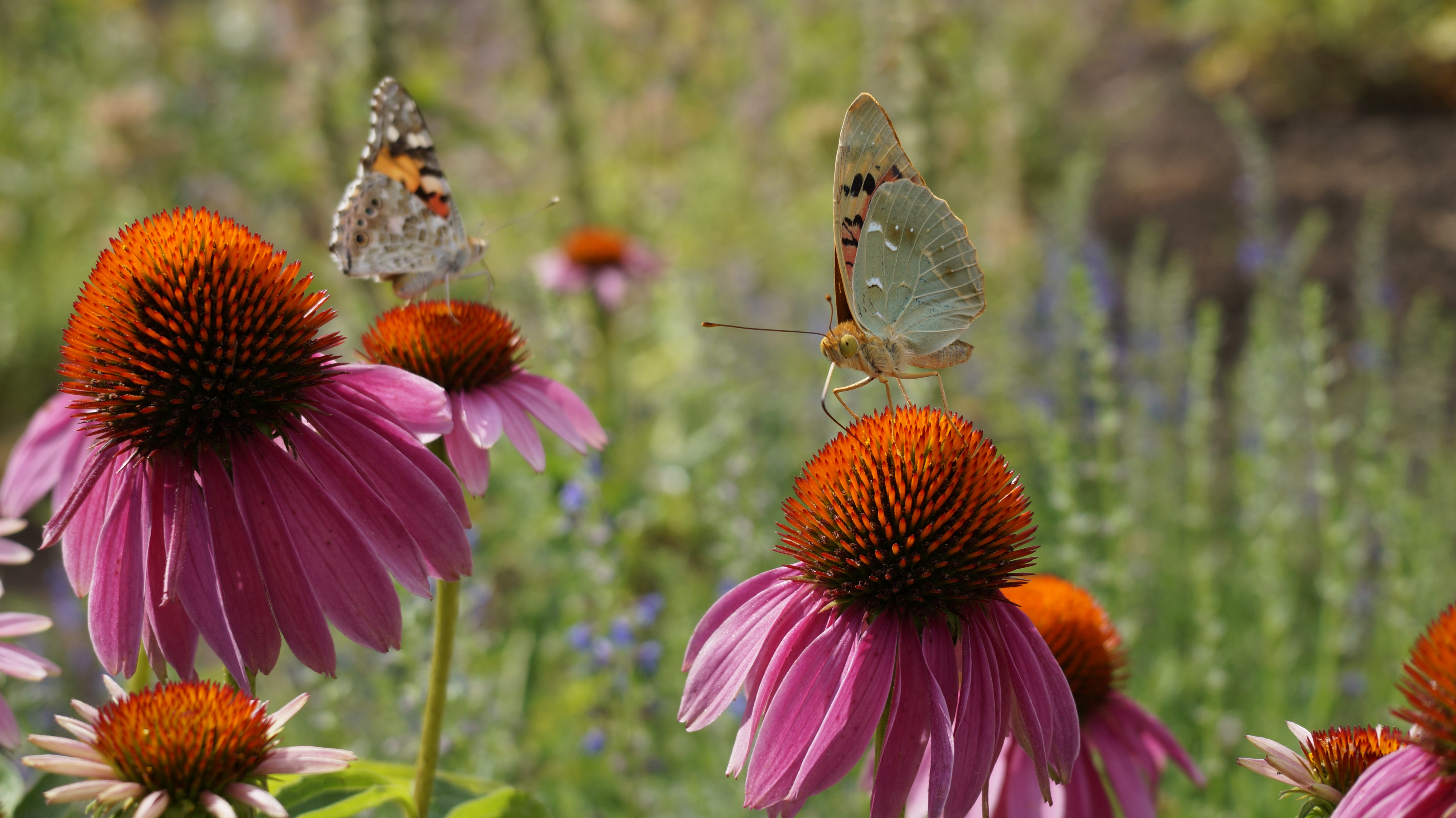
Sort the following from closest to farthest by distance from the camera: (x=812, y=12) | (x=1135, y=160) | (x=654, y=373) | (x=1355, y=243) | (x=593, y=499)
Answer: (x=593, y=499), (x=654, y=373), (x=1355, y=243), (x=812, y=12), (x=1135, y=160)

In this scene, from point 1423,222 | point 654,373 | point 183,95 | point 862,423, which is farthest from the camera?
point 1423,222

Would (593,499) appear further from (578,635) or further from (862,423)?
(862,423)

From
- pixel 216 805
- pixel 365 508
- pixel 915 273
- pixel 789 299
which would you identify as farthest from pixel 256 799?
pixel 789 299

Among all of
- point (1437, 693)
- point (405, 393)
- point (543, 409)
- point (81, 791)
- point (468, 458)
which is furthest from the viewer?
point (543, 409)

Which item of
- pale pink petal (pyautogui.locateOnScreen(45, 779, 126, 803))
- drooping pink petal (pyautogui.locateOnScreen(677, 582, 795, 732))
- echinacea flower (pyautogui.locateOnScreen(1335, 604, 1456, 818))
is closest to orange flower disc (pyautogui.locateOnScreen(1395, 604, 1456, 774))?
echinacea flower (pyautogui.locateOnScreen(1335, 604, 1456, 818))

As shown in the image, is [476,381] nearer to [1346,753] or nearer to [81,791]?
[81,791]

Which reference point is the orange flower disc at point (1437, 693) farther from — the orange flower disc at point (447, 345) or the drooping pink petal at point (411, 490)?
the orange flower disc at point (447, 345)

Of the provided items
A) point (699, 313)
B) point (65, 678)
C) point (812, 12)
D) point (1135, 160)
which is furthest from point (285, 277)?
point (1135, 160)
